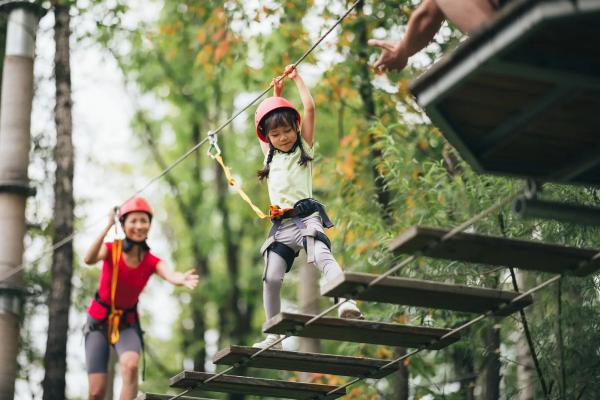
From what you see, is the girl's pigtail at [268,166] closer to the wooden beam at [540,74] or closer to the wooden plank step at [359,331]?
the wooden plank step at [359,331]

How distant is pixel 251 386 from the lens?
719 centimetres

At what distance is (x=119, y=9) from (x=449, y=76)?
22.8ft

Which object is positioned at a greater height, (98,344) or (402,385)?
(402,385)

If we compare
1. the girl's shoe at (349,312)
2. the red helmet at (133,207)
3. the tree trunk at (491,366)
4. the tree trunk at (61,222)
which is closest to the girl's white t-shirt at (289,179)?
the girl's shoe at (349,312)

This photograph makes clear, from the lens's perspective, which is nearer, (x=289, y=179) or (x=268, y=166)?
(x=289, y=179)

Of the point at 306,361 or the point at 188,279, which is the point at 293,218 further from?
the point at 188,279

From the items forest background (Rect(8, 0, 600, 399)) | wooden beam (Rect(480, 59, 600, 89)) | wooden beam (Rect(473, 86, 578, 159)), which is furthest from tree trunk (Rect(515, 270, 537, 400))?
wooden beam (Rect(480, 59, 600, 89))

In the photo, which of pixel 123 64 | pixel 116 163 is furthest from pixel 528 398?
pixel 116 163

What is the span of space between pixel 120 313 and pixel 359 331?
230 centimetres

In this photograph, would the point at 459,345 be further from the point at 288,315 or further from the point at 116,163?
the point at 116,163

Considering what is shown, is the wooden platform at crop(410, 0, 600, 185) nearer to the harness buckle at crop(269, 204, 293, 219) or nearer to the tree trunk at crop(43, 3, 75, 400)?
the harness buckle at crop(269, 204, 293, 219)

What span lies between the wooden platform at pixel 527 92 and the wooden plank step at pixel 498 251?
362mm

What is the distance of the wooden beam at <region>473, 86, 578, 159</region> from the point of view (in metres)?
4.68

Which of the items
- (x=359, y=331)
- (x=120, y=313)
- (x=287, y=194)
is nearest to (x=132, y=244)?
(x=120, y=313)
